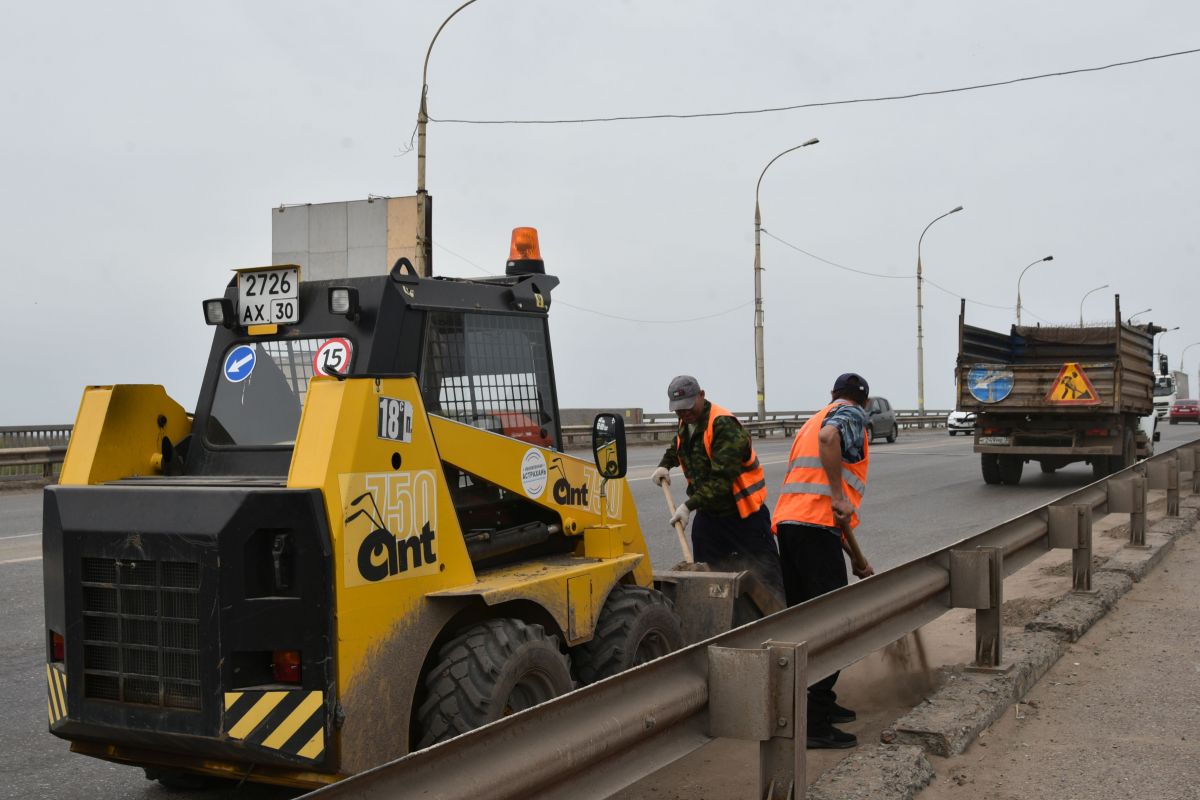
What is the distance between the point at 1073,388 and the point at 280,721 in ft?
60.1

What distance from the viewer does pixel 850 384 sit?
6.44 meters

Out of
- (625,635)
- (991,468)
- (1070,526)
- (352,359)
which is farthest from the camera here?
(991,468)

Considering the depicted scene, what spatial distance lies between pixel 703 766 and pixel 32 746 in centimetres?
318

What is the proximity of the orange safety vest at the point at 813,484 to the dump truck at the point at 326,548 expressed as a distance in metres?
1.16

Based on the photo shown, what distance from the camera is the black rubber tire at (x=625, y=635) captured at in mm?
5297

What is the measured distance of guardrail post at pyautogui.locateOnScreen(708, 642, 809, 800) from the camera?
3.92m

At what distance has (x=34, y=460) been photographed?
69.6ft

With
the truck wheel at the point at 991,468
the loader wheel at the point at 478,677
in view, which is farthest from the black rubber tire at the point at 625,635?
the truck wheel at the point at 991,468

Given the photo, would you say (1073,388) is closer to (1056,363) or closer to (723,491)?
(1056,363)

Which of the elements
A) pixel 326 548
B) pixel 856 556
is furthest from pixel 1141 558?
pixel 326 548

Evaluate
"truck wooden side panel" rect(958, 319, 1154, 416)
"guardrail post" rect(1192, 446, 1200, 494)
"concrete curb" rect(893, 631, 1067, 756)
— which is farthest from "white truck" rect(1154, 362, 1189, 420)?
"concrete curb" rect(893, 631, 1067, 756)

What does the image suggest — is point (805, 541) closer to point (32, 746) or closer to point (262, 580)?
point (262, 580)

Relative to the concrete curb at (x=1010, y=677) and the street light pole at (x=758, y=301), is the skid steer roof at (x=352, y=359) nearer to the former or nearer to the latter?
the concrete curb at (x=1010, y=677)

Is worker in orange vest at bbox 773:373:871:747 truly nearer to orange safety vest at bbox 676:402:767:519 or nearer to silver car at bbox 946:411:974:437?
orange safety vest at bbox 676:402:767:519
